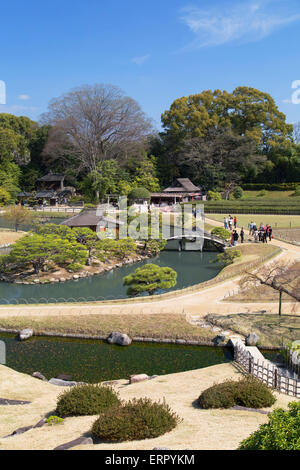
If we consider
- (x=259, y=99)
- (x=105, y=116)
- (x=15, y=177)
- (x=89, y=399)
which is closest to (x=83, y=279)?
(x=89, y=399)

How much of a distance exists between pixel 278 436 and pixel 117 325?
11806 mm

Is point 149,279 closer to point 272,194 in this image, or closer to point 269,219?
point 269,219

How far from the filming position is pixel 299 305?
64.2 feet

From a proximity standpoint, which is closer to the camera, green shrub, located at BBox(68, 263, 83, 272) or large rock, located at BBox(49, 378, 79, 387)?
large rock, located at BBox(49, 378, 79, 387)

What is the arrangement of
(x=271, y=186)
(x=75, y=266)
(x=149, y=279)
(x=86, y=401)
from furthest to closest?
(x=271, y=186) → (x=75, y=266) → (x=149, y=279) → (x=86, y=401)

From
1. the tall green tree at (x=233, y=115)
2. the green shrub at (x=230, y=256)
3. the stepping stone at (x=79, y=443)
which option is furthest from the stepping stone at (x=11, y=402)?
the tall green tree at (x=233, y=115)

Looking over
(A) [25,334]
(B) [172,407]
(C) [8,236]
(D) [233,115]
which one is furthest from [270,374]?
(D) [233,115]

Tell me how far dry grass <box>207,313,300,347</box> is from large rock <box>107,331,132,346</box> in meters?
3.87

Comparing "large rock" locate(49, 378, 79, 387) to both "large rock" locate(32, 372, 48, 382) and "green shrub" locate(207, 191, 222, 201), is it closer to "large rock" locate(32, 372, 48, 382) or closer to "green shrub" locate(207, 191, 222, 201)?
"large rock" locate(32, 372, 48, 382)

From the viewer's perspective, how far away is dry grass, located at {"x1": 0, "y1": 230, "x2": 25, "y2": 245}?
123ft

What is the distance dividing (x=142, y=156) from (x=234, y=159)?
14.9 metres

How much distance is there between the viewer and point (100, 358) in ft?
51.5

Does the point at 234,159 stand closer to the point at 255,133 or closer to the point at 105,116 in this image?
the point at 255,133

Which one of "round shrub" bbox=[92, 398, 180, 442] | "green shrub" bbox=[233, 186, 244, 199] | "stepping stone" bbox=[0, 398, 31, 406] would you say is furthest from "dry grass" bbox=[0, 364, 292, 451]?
"green shrub" bbox=[233, 186, 244, 199]
